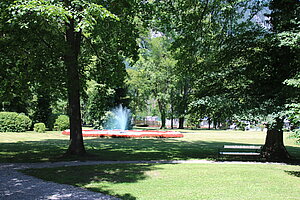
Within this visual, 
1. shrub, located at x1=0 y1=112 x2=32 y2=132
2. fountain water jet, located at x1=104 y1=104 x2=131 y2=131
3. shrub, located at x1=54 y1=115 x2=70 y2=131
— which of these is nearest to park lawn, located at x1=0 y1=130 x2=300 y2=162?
shrub, located at x1=0 y1=112 x2=32 y2=132

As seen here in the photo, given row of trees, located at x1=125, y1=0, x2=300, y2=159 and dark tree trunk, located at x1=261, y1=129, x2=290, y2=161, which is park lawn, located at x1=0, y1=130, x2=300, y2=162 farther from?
dark tree trunk, located at x1=261, y1=129, x2=290, y2=161

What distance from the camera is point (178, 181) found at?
7.93 meters

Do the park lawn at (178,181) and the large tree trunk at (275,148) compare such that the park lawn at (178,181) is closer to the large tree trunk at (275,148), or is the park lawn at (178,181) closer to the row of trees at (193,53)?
the row of trees at (193,53)

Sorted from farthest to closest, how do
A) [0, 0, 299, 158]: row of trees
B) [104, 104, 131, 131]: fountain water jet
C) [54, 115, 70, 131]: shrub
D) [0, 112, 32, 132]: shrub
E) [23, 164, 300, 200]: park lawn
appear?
1. [104, 104, 131, 131]: fountain water jet
2. [54, 115, 70, 131]: shrub
3. [0, 112, 32, 132]: shrub
4. [0, 0, 299, 158]: row of trees
5. [23, 164, 300, 200]: park lawn

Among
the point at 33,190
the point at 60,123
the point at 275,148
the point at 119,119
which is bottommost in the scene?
the point at 33,190

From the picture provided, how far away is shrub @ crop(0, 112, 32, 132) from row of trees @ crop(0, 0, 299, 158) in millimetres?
13573

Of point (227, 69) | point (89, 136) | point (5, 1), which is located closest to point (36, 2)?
point (5, 1)

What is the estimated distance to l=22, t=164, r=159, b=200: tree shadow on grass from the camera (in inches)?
285

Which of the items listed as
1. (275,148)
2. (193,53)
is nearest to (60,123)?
(193,53)

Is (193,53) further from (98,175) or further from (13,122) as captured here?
(13,122)

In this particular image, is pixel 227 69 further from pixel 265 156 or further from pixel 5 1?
pixel 5 1

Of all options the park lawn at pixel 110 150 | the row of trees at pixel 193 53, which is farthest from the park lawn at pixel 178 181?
the row of trees at pixel 193 53

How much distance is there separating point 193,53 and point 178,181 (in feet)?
26.8

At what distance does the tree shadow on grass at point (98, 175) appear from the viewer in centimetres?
725
